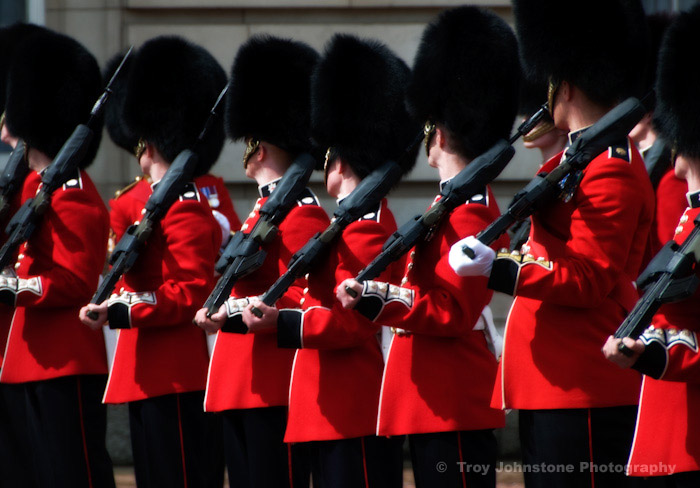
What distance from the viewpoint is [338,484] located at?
4.00m

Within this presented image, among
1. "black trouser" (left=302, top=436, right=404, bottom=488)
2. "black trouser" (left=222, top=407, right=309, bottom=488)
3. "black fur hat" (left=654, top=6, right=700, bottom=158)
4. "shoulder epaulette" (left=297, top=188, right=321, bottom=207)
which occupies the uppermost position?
"black fur hat" (left=654, top=6, right=700, bottom=158)

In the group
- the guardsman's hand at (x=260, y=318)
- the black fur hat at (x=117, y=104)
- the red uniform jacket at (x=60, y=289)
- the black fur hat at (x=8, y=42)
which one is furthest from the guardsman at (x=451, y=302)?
the black fur hat at (x=8, y=42)

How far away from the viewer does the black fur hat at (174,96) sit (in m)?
5.06

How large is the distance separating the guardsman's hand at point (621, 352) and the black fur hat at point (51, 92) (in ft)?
10.1

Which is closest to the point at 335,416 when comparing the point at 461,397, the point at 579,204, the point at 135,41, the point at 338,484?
the point at 338,484

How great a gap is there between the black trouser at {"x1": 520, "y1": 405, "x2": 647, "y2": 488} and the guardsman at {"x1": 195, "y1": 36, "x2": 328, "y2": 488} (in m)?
1.18

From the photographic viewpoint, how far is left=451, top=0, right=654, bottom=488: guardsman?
3322 millimetres

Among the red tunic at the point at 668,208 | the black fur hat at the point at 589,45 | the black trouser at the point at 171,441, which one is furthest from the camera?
the black trouser at the point at 171,441

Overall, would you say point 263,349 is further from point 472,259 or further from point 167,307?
point 472,259

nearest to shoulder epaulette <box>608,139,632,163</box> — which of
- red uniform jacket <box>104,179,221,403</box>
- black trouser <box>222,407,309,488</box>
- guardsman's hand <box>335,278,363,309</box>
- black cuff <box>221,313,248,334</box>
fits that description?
guardsman's hand <box>335,278,363,309</box>

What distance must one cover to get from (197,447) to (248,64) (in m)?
1.48

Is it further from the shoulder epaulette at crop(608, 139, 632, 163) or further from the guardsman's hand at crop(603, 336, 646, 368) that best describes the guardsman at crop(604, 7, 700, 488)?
the shoulder epaulette at crop(608, 139, 632, 163)

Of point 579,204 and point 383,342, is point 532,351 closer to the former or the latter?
point 579,204

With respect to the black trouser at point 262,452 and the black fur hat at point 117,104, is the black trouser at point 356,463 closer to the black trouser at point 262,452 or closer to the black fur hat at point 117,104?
the black trouser at point 262,452
